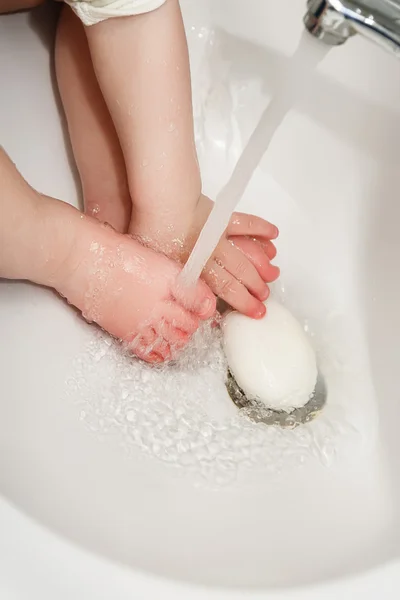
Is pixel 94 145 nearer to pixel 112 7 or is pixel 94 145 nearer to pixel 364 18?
pixel 112 7

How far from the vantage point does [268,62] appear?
778mm

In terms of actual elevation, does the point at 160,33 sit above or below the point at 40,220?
above

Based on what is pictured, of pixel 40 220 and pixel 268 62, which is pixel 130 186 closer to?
pixel 40 220

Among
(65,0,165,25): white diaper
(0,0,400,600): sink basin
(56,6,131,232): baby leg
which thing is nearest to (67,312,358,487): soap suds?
(0,0,400,600): sink basin

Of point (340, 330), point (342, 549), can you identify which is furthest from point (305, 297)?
point (342, 549)

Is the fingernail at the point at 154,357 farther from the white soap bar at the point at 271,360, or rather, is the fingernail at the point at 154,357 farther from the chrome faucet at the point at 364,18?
the chrome faucet at the point at 364,18

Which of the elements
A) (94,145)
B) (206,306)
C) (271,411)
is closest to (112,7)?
(94,145)

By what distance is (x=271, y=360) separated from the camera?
0.61 metres

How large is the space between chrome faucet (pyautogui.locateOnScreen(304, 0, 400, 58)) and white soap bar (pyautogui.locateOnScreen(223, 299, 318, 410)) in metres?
0.30

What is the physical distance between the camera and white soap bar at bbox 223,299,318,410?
0.61 meters

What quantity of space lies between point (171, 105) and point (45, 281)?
0.64 ft

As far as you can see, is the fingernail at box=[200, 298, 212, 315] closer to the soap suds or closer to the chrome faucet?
the soap suds

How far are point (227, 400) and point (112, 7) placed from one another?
35 cm

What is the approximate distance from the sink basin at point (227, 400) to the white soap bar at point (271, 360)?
0.03 meters
